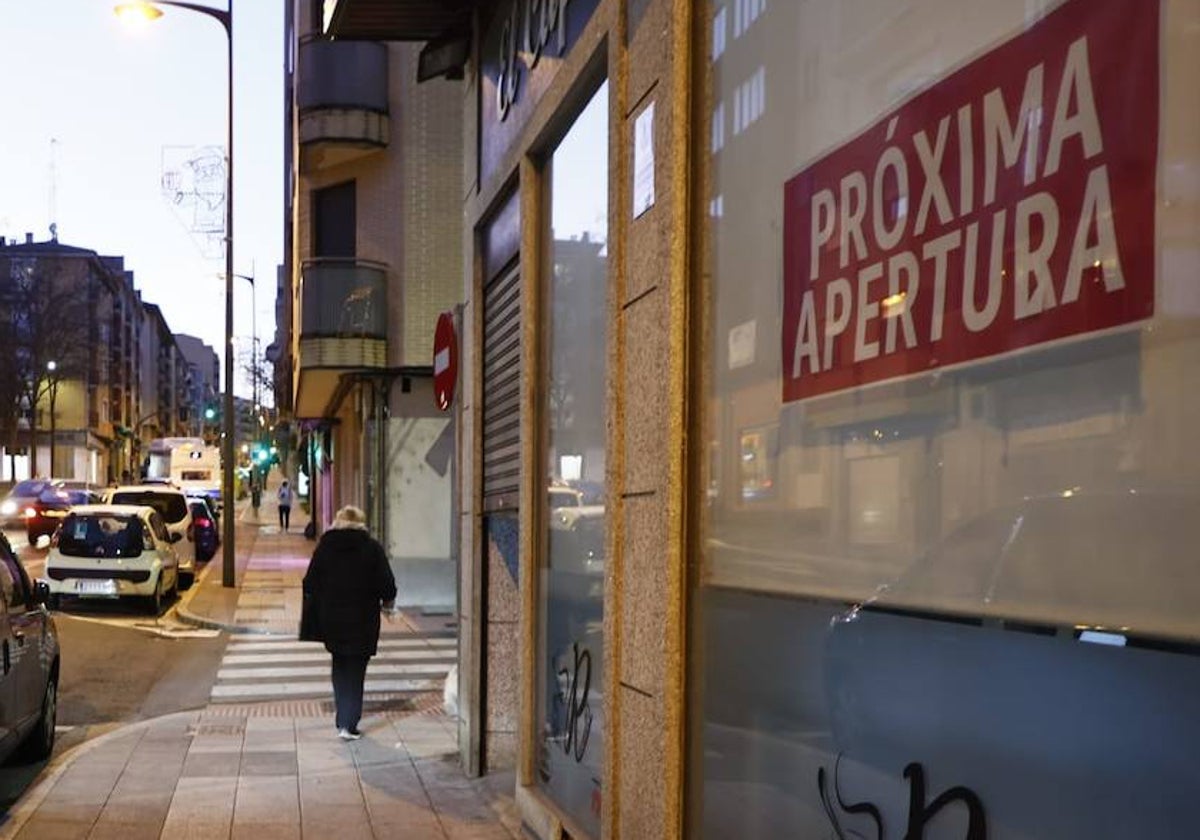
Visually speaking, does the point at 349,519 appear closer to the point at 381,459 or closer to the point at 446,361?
the point at 446,361

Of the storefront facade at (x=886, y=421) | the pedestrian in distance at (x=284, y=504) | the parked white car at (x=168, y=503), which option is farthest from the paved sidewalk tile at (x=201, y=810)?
the pedestrian in distance at (x=284, y=504)

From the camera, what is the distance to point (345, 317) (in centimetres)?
1853

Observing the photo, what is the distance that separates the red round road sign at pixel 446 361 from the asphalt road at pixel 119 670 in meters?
3.61

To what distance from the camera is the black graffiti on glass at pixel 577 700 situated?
5113mm

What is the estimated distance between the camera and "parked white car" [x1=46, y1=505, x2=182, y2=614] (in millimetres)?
17906

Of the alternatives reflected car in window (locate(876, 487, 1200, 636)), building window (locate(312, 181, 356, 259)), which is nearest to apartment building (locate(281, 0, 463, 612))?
building window (locate(312, 181, 356, 259))

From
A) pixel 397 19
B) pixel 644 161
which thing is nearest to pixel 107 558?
pixel 397 19

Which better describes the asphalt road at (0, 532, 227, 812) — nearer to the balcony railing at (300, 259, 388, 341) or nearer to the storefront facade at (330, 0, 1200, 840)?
the balcony railing at (300, 259, 388, 341)

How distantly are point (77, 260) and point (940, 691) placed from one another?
3674 inches

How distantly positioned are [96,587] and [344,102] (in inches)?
317

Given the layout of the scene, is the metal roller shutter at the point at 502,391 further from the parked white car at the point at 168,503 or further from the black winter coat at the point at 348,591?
the parked white car at the point at 168,503

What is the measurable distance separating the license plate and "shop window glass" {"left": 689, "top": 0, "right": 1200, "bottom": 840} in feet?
52.8

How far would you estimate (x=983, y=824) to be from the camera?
229 cm

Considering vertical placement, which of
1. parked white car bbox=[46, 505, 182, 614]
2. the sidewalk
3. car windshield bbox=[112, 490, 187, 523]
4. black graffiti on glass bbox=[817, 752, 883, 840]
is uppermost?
car windshield bbox=[112, 490, 187, 523]
